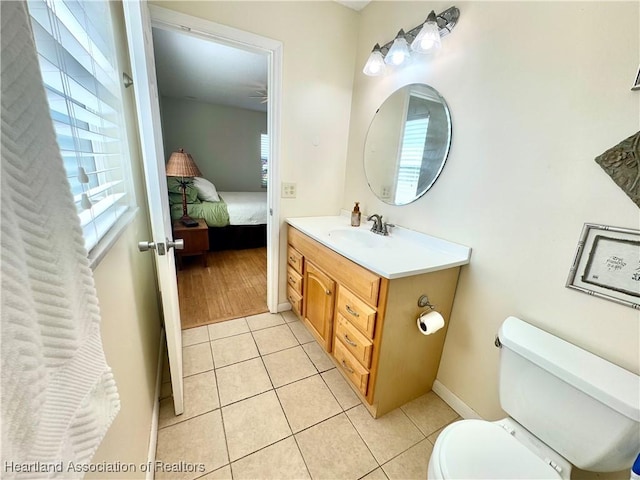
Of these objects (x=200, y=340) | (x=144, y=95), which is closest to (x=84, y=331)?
(x=144, y=95)

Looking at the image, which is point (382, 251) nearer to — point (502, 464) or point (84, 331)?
point (502, 464)

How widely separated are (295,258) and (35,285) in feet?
5.70

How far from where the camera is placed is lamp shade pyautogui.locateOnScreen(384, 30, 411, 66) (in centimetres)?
147

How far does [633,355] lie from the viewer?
2.77 feet

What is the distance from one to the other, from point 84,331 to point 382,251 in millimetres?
1232

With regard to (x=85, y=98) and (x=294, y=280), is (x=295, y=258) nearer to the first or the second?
(x=294, y=280)

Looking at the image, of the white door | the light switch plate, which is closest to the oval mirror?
the light switch plate

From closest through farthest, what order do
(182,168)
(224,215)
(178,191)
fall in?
(182,168) < (178,191) < (224,215)

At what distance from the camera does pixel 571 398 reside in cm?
84

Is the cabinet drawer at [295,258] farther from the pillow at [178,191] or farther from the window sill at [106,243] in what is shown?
the pillow at [178,191]

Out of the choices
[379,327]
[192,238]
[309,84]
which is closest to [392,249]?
[379,327]

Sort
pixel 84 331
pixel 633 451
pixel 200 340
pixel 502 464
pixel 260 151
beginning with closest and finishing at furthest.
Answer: pixel 84 331, pixel 633 451, pixel 502 464, pixel 200 340, pixel 260 151

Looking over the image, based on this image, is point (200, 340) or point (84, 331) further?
point (200, 340)

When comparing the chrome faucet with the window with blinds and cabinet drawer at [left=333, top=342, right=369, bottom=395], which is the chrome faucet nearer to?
cabinet drawer at [left=333, top=342, right=369, bottom=395]
